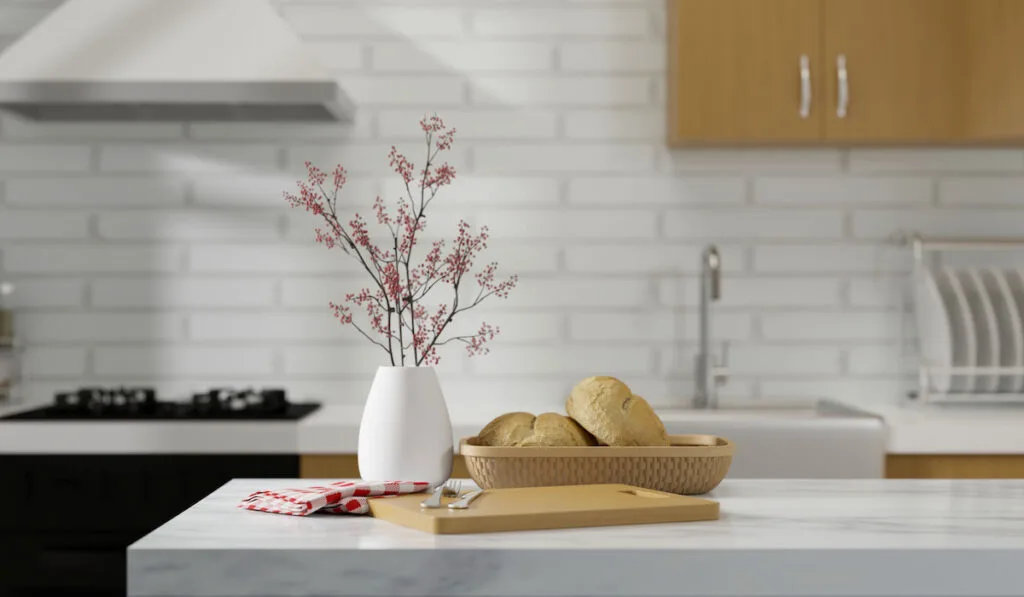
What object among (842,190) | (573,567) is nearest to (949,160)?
(842,190)

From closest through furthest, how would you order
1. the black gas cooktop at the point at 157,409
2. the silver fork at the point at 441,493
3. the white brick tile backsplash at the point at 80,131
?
the silver fork at the point at 441,493 < the black gas cooktop at the point at 157,409 < the white brick tile backsplash at the point at 80,131

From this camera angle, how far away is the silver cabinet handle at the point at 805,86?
295 centimetres

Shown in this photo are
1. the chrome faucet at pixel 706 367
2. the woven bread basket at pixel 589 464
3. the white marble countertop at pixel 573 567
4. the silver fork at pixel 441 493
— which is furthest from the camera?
the chrome faucet at pixel 706 367

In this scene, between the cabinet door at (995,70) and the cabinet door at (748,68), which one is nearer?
the cabinet door at (995,70)

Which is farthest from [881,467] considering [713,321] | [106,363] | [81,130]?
[81,130]

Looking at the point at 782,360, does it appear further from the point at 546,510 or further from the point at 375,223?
the point at 546,510

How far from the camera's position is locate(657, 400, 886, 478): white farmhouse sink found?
8.44ft

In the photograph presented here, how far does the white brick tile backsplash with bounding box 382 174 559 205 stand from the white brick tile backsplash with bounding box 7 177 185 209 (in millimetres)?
649

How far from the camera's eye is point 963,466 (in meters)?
2.57

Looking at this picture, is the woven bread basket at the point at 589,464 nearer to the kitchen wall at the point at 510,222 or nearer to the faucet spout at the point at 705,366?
the faucet spout at the point at 705,366

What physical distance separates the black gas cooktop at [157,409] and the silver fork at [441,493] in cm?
135

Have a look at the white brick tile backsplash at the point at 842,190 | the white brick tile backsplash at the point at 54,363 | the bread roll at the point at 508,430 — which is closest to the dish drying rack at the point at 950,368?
the white brick tile backsplash at the point at 842,190

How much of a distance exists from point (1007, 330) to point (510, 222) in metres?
1.42

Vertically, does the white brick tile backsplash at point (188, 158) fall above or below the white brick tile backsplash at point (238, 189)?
above
